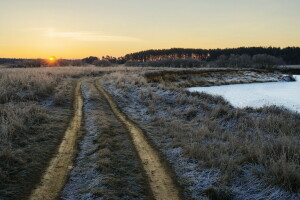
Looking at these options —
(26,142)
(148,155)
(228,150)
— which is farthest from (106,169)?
(228,150)

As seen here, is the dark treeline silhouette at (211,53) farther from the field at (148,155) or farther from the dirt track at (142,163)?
the dirt track at (142,163)

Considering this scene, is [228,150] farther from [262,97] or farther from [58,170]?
[262,97]

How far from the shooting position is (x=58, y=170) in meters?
6.70

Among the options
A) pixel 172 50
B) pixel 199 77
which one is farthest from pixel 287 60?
pixel 199 77

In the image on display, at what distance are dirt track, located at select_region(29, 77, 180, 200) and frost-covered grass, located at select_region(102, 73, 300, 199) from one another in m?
0.39

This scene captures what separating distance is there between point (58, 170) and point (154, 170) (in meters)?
2.62

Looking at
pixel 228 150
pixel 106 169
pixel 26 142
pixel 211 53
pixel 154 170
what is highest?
pixel 211 53

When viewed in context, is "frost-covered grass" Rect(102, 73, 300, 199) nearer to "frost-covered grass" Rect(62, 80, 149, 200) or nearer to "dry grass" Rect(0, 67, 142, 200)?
"frost-covered grass" Rect(62, 80, 149, 200)

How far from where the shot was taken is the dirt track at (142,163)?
18.4 feet

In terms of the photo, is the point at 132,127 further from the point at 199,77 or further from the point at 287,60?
the point at 287,60

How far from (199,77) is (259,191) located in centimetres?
3833

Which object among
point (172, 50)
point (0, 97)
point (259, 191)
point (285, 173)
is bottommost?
point (259, 191)

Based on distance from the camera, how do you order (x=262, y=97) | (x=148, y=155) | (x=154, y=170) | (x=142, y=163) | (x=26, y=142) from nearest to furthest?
1. (x=154, y=170)
2. (x=142, y=163)
3. (x=148, y=155)
4. (x=26, y=142)
5. (x=262, y=97)

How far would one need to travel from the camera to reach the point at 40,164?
7086 mm
